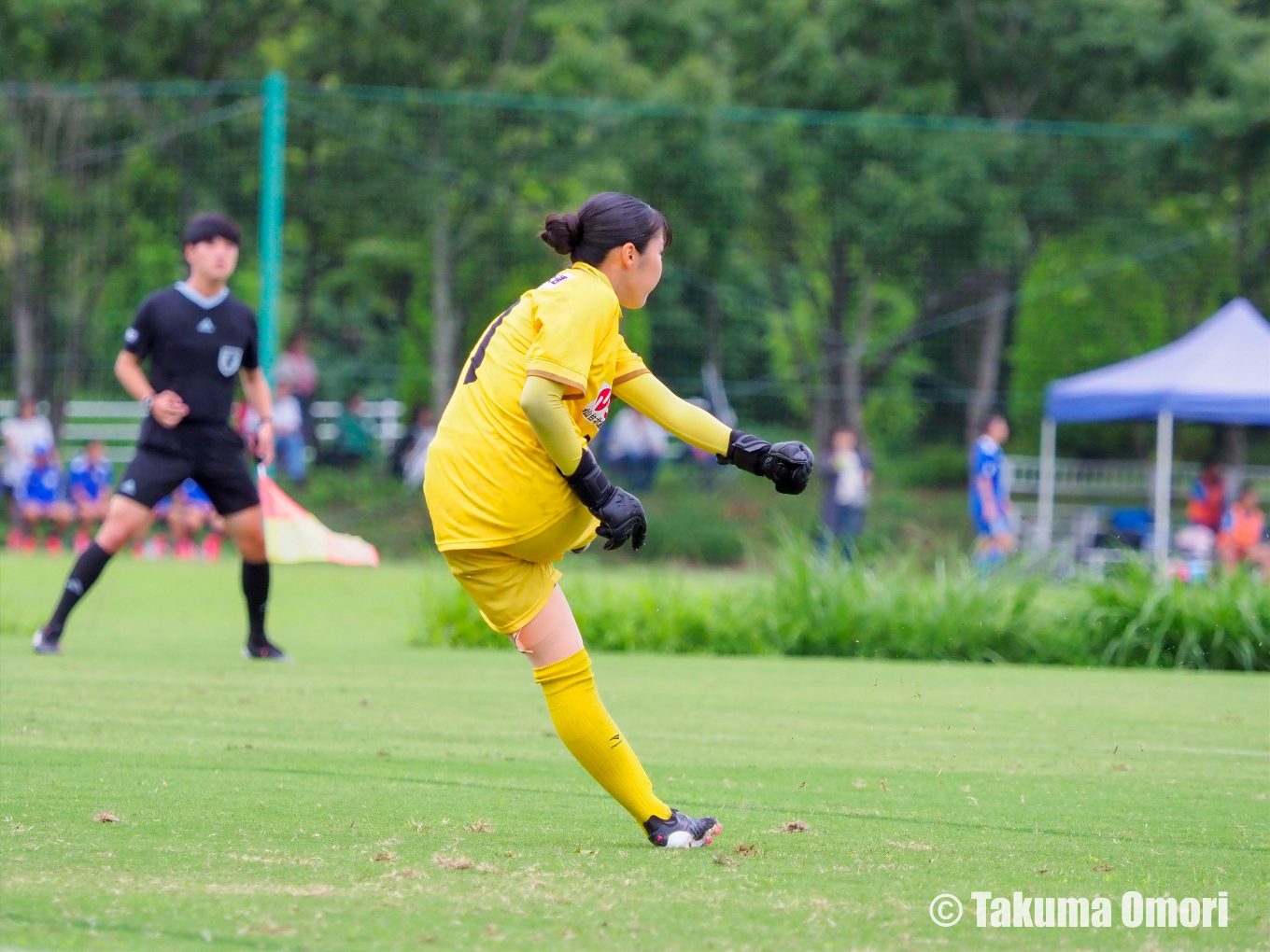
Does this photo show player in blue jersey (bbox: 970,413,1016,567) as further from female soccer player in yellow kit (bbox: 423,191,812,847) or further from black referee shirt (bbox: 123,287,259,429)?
female soccer player in yellow kit (bbox: 423,191,812,847)

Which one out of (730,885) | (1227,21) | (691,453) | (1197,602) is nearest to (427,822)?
(730,885)

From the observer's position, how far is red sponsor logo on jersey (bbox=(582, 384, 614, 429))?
4.36 metres

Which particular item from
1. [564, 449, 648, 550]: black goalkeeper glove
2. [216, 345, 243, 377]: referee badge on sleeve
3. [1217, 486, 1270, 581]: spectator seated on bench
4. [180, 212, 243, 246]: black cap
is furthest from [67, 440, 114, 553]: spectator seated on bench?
[564, 449, 648, 550]: black goalkeeper glove

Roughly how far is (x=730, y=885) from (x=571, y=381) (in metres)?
1.25

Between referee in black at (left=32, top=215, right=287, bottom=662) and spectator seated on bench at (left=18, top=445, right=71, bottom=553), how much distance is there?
10.8 metres

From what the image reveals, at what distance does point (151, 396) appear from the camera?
847 cm

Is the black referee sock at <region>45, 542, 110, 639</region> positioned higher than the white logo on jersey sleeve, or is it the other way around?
the white logo on jersey sleeve

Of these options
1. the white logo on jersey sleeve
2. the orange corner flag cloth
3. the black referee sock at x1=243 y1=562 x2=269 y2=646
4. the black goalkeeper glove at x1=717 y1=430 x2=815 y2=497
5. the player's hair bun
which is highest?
the player's hair bun

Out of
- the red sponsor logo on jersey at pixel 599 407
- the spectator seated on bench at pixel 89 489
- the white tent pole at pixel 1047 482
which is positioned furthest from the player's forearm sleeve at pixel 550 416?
the white tent pole at pixel 1047 482

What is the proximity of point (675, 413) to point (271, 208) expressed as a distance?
47.2 feet

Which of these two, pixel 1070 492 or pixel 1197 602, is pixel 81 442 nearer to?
pixel 1070 492

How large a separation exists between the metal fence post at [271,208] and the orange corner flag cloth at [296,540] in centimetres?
797

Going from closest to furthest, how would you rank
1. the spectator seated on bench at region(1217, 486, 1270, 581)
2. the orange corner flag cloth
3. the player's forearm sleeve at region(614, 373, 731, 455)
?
the player's forearm sleeve at region(614, 373, 731, 455), the orange corner flag cloth, the spectator seated on bench at region(1217, 486, 1270, 581)

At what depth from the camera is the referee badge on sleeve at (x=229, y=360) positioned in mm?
8594
